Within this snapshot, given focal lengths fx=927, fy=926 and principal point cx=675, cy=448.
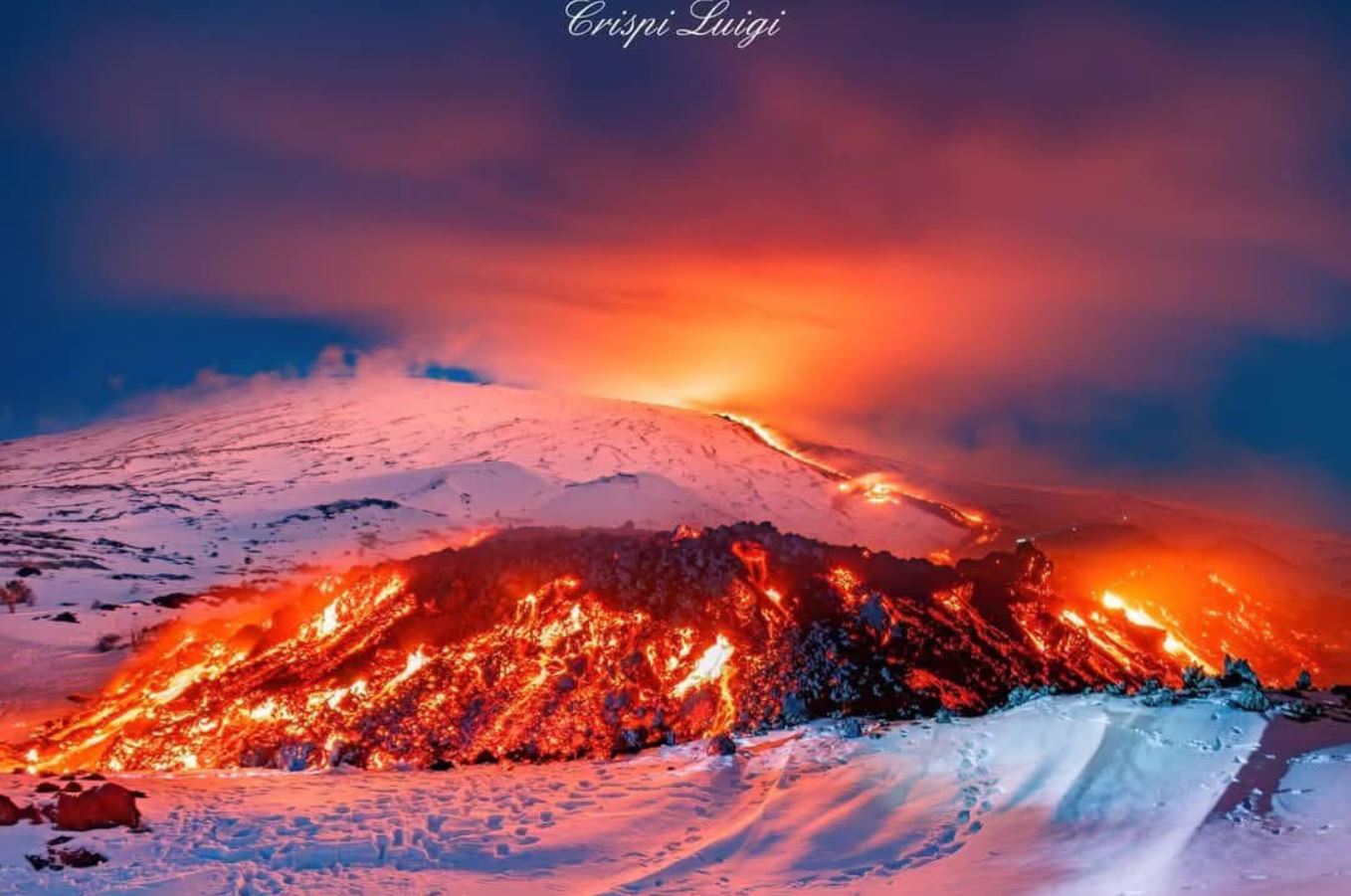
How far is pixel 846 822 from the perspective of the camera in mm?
12133

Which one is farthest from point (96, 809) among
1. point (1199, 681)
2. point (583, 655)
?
point (1199, 681)

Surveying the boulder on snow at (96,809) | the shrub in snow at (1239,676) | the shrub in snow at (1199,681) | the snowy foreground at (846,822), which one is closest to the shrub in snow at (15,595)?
the snowy foreground at (846,822)

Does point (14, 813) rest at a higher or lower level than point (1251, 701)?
lower

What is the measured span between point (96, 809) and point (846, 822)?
956 cm

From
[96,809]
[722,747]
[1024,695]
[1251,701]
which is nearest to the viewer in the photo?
[96,809]

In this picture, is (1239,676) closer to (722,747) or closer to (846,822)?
(846,822)

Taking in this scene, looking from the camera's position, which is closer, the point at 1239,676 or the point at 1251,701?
the point at 1251,701

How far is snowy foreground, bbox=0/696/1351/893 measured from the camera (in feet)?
31.4

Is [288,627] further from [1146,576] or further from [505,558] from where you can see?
[1146,576]

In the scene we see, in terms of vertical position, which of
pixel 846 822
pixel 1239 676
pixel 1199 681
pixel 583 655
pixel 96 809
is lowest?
pixel 583 655

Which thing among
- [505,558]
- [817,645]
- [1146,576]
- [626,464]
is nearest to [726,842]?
[817,645]

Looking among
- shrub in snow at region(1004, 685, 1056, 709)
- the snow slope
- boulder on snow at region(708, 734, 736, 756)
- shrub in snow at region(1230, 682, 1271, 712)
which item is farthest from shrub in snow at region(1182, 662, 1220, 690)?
the snow slope

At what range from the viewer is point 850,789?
13281mm

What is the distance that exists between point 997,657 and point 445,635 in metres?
16.2
